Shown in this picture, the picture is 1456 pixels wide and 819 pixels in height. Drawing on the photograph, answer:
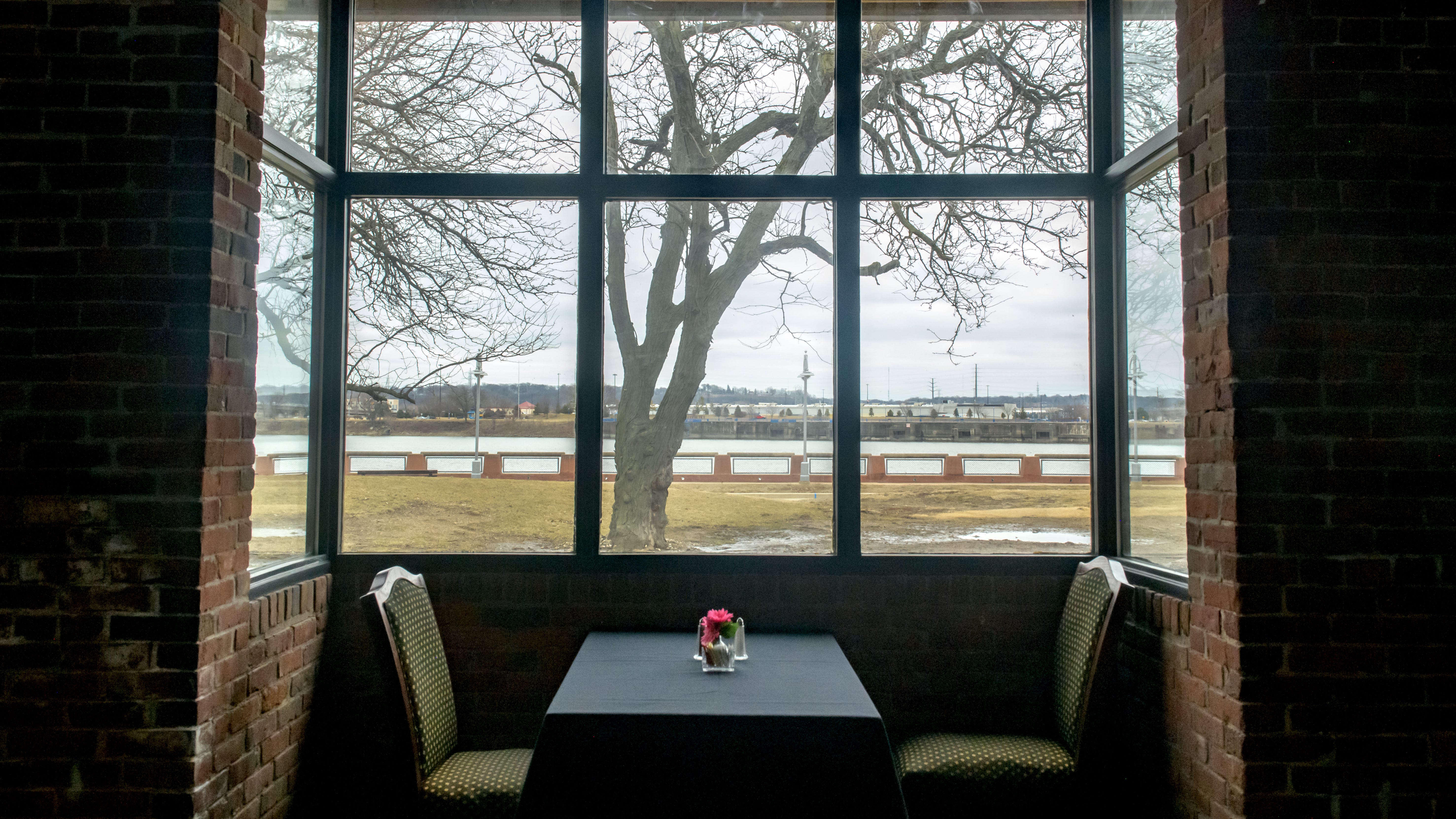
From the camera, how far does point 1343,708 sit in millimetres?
2270

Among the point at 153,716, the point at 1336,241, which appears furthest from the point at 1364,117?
the point at 153,716

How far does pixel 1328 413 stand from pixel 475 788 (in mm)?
2690

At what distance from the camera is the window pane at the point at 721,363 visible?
3.27m

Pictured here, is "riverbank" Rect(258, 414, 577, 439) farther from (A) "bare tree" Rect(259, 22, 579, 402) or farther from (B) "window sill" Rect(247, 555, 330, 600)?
(B) "window sill" Rect(247, 555, 330, 600)

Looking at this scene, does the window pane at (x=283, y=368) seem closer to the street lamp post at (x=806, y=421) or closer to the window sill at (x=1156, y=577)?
the street lamp post at (x=806, y=421)

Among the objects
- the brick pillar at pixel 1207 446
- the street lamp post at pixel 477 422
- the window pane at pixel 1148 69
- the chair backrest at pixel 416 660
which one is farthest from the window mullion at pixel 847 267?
the chair backrest at pixel 416 660

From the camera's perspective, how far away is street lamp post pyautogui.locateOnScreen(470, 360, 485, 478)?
10.8ft

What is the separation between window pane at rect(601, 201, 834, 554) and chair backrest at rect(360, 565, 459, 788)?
854 millimetres

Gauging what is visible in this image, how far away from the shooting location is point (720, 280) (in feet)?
10.8

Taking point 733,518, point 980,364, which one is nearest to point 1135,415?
point 980,364

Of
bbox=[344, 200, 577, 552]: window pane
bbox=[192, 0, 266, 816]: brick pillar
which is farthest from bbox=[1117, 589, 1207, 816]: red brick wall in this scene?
bbox=[192, 0, 266, 816]: brick pillar

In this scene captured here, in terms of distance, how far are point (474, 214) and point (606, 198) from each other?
53 centimetres

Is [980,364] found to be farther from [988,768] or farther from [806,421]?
[988,768]

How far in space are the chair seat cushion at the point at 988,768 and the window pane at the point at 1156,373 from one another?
0.79m
